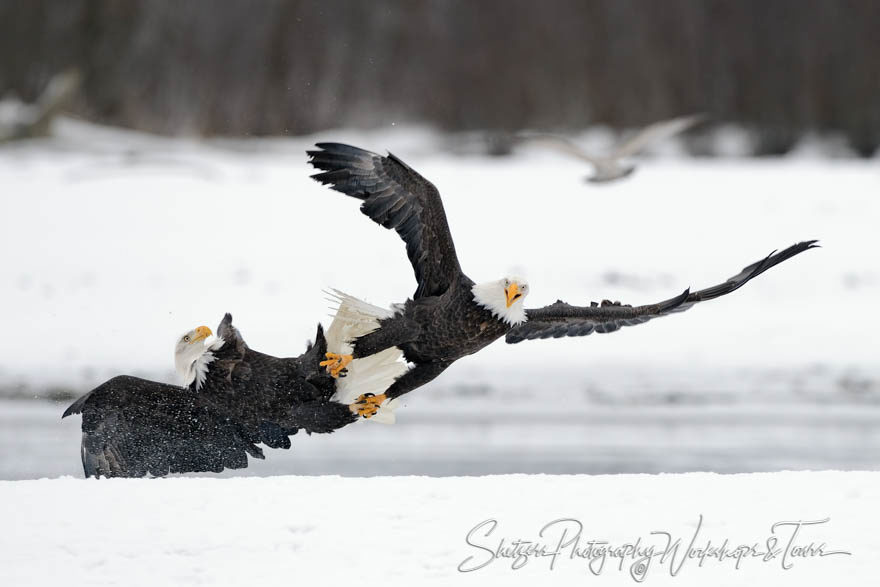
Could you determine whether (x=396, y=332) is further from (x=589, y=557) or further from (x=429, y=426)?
(x=429, y=426)

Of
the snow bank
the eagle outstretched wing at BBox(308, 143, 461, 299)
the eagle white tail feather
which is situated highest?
the eagle outstretched wing at BBox(308, 143, 461, 299)

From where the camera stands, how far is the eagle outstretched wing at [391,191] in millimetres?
4414

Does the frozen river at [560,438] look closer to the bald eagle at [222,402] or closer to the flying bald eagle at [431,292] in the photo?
the bald eagle at [222,402]

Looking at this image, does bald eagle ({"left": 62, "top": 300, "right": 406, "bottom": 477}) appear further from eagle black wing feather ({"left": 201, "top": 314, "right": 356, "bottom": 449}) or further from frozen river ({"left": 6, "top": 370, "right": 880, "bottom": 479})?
frozen river ({"left": 6, "top": 370, "right": 880, "bottom": 479})

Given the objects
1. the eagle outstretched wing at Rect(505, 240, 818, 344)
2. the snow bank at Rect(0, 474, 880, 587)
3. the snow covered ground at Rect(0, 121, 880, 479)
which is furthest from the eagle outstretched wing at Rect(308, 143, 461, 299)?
the snow covered ground at Rect(0, 121, 880, 479)

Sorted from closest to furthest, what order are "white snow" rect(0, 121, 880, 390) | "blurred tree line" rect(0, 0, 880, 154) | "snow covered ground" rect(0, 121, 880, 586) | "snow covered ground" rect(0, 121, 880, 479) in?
"snow covered ground" rect(0, 121, 880, 586)
"snow covered ground" rect(0, 121, 880, 479)
"white snow" rect(0, 121, 880, 390)
"blurred tree line" rect(0, 0, 880, 154)

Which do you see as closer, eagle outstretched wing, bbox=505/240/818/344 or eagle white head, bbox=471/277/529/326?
eagle white head, bbox=471/277/529/326

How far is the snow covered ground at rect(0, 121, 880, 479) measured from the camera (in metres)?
7.25

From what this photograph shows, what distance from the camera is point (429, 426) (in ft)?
25.1

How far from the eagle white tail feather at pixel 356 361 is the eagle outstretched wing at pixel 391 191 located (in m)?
0.34

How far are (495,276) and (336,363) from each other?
238 inches

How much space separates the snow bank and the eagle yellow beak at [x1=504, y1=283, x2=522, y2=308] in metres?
0.77

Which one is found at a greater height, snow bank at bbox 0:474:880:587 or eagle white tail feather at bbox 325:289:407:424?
eagle white tail feather at bbox 325:289:407:424

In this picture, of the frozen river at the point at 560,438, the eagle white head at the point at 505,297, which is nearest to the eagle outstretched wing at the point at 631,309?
the eagle white head at the point at 505,297
